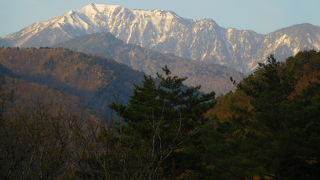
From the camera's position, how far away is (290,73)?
1192 inches

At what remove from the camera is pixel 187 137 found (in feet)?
61.4

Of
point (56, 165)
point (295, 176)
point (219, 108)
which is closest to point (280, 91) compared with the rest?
point (295, 176)

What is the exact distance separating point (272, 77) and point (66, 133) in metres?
14.0

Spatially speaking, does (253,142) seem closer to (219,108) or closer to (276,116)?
(276,116)

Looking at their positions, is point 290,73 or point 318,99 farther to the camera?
point 290,73

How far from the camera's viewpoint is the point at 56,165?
18062 millimetres

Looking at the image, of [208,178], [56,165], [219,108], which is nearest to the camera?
[56,165]

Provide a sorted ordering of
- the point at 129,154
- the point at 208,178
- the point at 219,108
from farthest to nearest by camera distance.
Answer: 1. the point at 219,108
2. the point at 208,178
3. the point at 129,154

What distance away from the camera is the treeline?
18.7 meters

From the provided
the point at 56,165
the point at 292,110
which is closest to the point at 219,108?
the point at 292,110

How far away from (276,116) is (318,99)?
2.37 m

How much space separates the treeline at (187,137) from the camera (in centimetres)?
1867

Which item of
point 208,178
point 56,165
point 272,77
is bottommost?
point 208,178

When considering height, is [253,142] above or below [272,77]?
below
